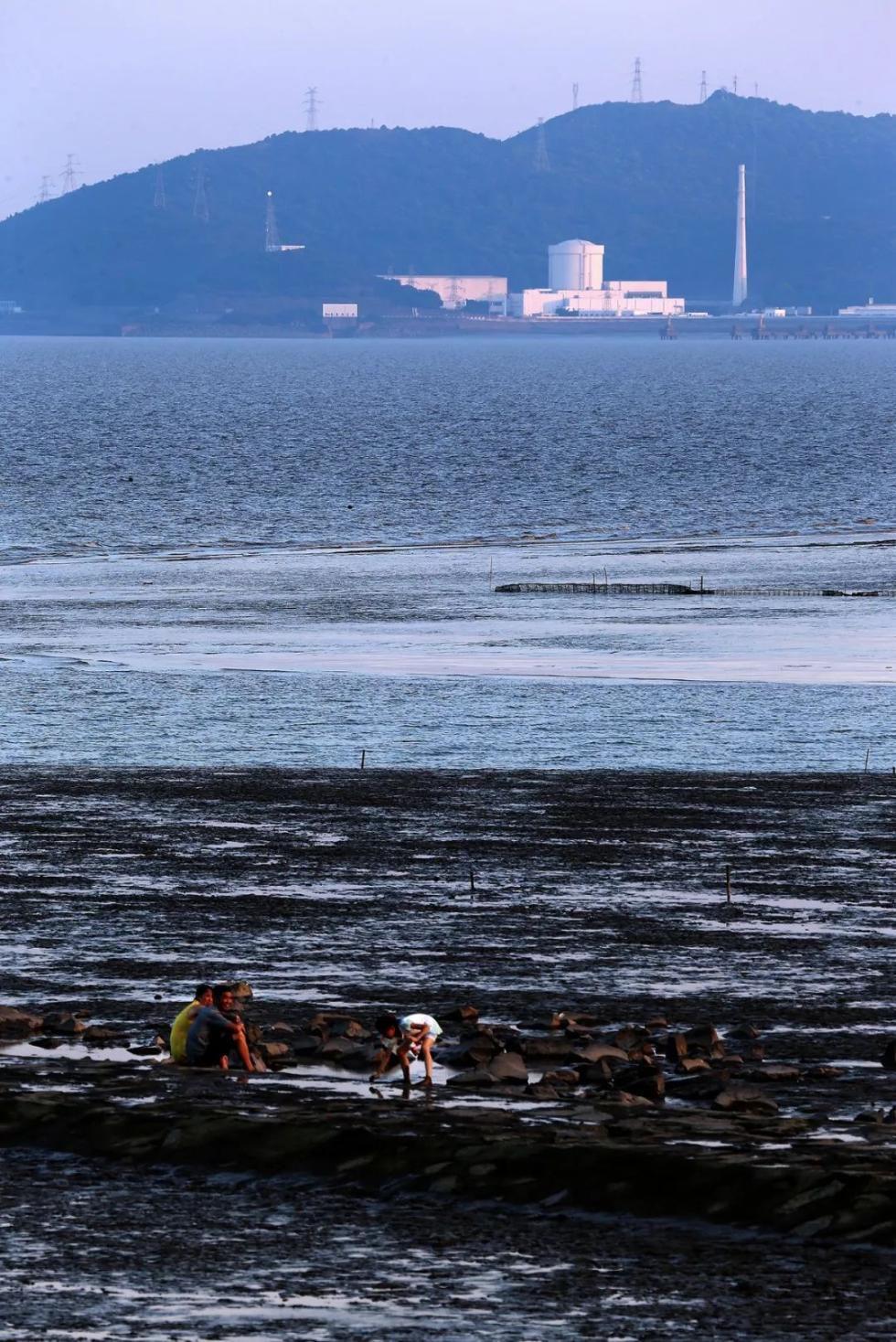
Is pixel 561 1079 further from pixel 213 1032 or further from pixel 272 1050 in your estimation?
pixel 213 1032

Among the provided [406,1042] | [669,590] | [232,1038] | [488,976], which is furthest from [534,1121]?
→ [669,590]

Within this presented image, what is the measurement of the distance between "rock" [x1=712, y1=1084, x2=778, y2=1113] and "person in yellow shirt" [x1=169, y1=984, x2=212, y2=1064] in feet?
18.8

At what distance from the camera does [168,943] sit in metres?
31.3

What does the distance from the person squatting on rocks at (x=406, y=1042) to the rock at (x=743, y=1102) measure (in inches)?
126

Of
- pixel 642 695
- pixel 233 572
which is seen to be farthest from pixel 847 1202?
pixel 233 572

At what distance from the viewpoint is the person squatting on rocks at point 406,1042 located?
974 inches

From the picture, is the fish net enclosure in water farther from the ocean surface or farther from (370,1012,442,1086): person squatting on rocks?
(370,1012,442,1086): person squatting on rocks

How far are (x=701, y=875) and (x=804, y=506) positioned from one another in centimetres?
9497

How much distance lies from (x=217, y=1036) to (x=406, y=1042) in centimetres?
216

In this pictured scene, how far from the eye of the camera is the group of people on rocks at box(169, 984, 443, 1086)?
2483 cm

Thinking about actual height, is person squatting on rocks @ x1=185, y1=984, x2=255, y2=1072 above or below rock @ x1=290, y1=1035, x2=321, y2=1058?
above

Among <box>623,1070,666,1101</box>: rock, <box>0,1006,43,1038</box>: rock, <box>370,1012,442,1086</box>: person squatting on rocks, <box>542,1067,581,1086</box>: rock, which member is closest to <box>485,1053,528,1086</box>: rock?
<box>542,1067,581,1086</box>: rock

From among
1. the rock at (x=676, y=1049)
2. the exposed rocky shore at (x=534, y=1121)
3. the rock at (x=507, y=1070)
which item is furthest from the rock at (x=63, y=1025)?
the rock at (x=676, y=1049)

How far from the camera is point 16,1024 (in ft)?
88.6
